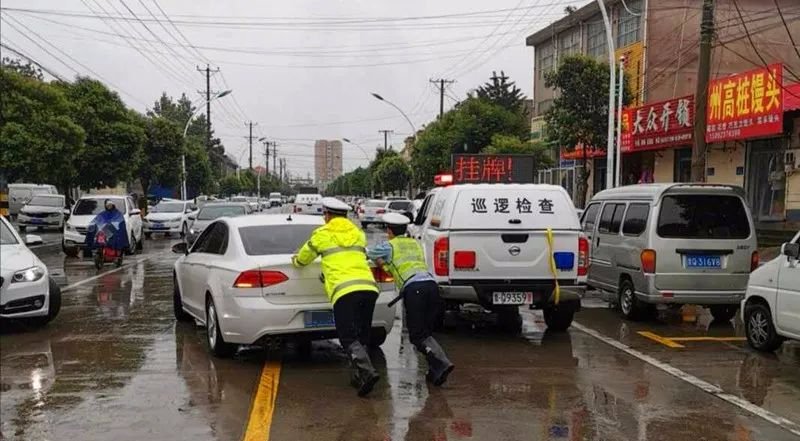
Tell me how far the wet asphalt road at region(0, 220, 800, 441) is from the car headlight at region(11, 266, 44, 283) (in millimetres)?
672

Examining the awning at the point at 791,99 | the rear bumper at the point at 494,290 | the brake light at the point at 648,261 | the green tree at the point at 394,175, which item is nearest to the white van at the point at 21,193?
the green tree at the point at 394,175

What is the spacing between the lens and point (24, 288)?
8328 millimetres

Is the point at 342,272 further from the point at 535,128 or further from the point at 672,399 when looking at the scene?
the point at 535,128

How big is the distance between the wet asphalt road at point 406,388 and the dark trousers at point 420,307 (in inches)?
18.4

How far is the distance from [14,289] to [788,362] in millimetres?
8407

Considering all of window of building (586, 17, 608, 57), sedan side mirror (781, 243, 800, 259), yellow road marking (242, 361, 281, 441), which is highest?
window of building (586, 17, 608, 57)

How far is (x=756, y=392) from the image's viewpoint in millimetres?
6516

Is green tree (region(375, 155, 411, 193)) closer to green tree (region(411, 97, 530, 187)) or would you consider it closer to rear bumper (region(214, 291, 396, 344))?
green tree (region(411, 97, 530, 187))

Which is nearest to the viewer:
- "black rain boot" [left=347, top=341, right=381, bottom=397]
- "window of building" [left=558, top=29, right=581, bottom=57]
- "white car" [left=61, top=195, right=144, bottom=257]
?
"black rain boot" [left=347, top=341, right=381, bottom=397]

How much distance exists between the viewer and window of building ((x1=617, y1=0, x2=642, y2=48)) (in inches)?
1242

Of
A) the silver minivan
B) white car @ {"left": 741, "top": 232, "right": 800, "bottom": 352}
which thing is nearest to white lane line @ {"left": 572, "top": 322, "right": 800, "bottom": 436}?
the silver minivan

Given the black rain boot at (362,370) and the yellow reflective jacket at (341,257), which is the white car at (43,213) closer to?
the yellow reflective jacket at (341,257)

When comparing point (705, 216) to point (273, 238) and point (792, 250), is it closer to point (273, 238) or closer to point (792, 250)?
point (792, 250)

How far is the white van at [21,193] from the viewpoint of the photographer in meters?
39.2
